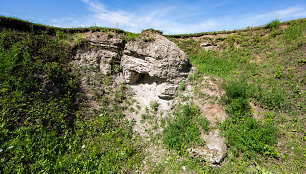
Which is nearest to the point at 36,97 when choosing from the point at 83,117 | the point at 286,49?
the point at 83,117

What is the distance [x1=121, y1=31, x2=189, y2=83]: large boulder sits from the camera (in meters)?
9.21

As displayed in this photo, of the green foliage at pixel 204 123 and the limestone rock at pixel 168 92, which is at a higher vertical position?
the limestone rock at pixel 168 92

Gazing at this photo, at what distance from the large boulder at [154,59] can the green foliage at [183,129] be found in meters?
2.19

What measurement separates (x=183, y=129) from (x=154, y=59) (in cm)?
464

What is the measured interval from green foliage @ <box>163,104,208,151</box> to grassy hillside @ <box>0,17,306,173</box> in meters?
0.05

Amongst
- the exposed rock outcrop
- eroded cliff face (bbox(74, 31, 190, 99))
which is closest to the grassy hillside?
the exposed rock outcrop

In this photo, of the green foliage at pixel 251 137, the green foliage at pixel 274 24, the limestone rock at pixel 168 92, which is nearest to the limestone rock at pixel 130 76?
the limestone rock at pixel 168 92

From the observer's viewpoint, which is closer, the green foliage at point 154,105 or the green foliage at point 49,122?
the green foliage at point 49,122

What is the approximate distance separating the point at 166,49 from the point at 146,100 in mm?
3542

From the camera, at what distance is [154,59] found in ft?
30.6

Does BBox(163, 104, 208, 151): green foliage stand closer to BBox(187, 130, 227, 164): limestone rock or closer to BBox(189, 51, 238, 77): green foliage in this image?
BBox(187, 130, 227, 164): limestone rock

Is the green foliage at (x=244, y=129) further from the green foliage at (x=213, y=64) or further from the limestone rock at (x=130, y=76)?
the limestone rock at (x=130, y=76)

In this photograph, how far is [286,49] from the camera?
9.81 m

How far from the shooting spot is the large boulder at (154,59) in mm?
9211
